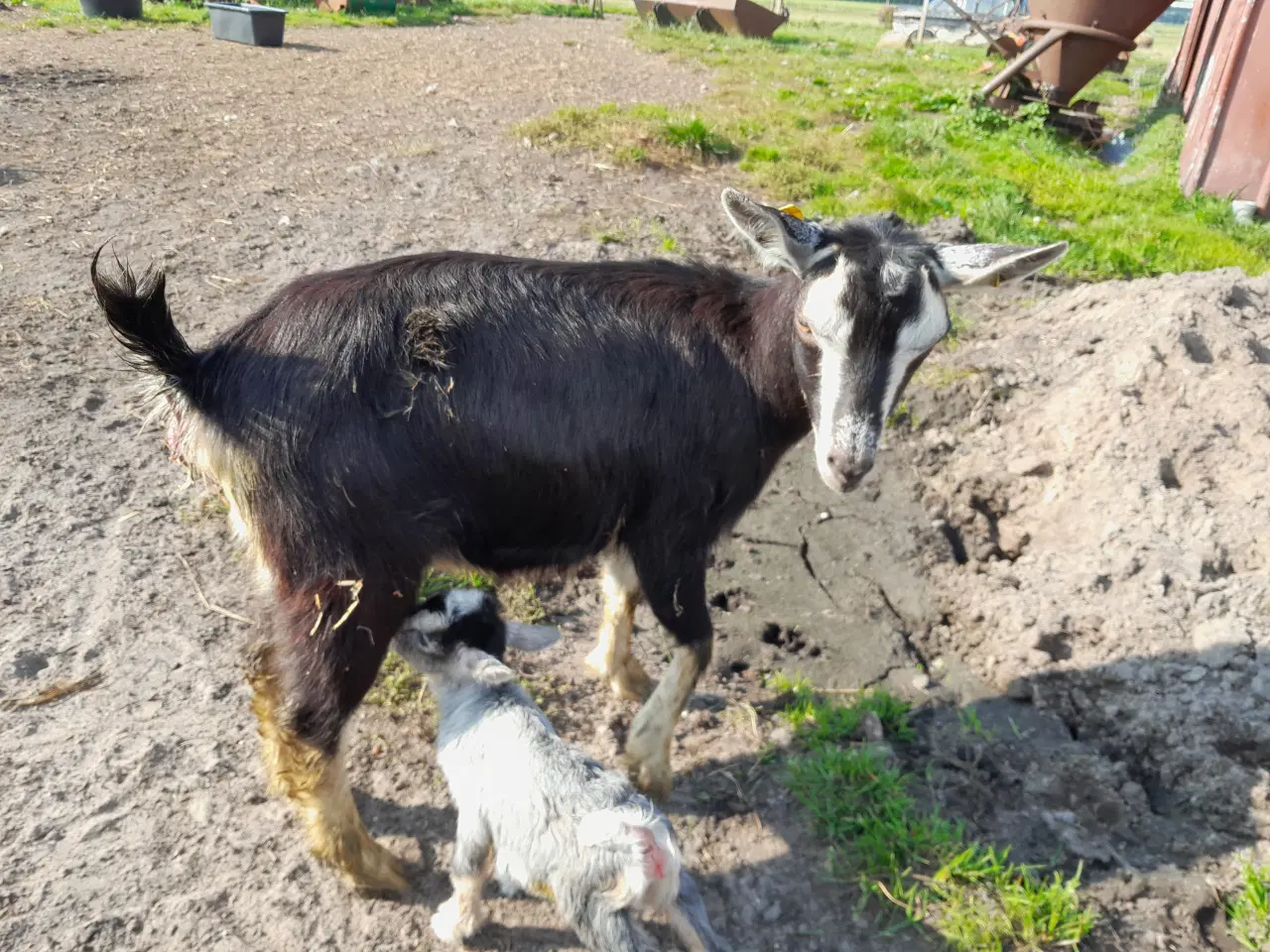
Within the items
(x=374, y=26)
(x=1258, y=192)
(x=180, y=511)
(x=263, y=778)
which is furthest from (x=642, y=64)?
(x=263, y=778)

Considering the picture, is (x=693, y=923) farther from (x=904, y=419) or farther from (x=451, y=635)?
(x=904, y=419)

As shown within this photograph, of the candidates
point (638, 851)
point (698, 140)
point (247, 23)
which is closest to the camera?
point (638, 851)

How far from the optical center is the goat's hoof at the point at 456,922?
2.47 m

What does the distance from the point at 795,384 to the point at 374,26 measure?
634 inches

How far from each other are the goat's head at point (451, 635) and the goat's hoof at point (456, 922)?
63 centimetres

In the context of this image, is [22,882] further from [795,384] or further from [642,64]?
[642,64]

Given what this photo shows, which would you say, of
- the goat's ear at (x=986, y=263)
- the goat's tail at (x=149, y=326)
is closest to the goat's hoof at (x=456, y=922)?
the goat's tail at (x=149, y=326)

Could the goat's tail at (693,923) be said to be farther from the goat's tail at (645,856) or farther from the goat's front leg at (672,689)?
the goat's front leg at (672,689)

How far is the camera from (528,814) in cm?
226

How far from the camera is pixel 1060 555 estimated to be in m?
3.83

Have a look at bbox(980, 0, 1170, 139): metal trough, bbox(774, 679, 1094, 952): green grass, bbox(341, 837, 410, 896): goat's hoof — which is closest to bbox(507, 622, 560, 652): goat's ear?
→ bbox(341, 837, 410, 896): goat's hoof

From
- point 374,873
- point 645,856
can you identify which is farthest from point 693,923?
point 374,873

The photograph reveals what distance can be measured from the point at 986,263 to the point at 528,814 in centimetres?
217

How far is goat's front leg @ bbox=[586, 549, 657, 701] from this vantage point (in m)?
3.27
